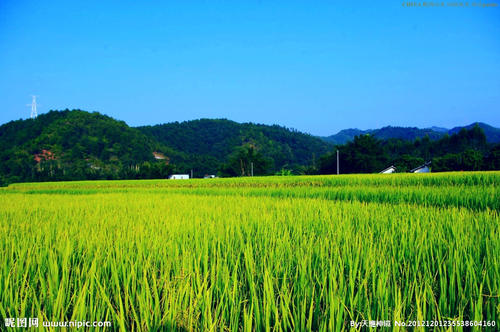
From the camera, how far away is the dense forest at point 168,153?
4738 centimetres

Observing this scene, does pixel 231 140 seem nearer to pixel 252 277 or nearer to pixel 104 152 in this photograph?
pixel 104 152

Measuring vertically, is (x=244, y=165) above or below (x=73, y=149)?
below

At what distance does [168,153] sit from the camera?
2840 inches

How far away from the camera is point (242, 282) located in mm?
1314

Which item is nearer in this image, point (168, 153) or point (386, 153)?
point (386, 153)

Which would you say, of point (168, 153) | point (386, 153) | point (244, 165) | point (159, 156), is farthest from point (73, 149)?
point (386, 153)

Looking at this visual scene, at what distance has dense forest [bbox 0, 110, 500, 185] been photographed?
155ft

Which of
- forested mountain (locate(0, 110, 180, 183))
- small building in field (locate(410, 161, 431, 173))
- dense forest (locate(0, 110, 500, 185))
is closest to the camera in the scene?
small building in field (locate(410, 161, 431, 173))

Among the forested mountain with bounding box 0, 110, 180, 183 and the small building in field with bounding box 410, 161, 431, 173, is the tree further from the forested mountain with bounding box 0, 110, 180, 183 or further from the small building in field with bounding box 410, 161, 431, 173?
the small building in field with bounding box 410, 161, 431, 173

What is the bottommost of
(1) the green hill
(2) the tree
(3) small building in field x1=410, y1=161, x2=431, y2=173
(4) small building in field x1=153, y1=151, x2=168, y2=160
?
(3) small building in field x1=410, y1=161, x2=431, y2=173

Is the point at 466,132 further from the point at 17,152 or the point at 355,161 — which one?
the point at 17,152

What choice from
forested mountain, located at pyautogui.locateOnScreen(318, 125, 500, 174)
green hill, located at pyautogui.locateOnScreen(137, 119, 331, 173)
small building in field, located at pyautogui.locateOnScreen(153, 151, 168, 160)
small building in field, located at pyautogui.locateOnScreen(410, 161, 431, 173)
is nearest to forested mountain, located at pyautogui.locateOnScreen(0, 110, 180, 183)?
small building in field, located at pyautogui.locateOnScreen(153, 151, 168, 160)

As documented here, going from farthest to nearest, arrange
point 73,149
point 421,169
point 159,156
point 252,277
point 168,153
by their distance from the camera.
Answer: point 168,153 → point 159,156 → point 73,149 → point 421,169 → point 252,277

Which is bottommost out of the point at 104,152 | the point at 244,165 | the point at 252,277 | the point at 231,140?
the point at 252,277
